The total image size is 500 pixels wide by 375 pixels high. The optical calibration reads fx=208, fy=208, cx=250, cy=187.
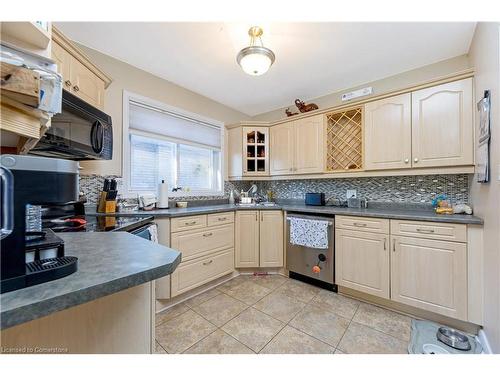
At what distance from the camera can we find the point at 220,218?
98.9 inches

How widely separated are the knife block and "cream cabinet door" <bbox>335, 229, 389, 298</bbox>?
2263 mm

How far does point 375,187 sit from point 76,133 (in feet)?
9.77

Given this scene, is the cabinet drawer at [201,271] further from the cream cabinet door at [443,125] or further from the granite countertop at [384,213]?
the cream cabinet door at [443,125]

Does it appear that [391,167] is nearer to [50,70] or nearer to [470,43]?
[470,43]

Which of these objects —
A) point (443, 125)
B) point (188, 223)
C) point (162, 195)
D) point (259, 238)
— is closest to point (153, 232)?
point (188, 223)

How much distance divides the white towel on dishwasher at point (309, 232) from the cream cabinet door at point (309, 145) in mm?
730

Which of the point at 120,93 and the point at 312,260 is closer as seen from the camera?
the point at 120,93

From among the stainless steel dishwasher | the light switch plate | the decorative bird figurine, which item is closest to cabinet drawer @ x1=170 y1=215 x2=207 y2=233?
the stainless steel dishwasher

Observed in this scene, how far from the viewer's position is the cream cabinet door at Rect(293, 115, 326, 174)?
2719 millimetres

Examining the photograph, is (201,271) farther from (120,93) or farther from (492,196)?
(492,196)

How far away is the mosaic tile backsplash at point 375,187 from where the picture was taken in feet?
6.68

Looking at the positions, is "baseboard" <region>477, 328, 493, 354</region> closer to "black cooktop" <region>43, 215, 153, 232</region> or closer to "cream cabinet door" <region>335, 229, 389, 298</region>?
"cream cabinet door" <region>335, 229, 389, 298</region>
